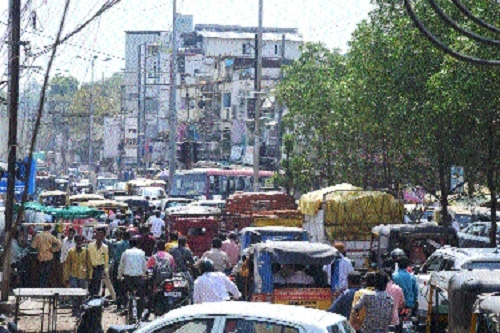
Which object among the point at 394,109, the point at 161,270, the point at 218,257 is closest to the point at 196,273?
the point at 161,270

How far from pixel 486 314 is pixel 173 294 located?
878cm

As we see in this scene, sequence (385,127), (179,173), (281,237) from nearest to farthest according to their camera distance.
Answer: (281,237) → (385,127) → (179,173)

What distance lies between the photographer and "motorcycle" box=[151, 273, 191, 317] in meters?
21.0

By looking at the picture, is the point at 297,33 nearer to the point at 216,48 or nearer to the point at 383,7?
the point at 216,48

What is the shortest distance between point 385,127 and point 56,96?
411ft

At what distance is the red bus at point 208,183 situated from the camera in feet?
210

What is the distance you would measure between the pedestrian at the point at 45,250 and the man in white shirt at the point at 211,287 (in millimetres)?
8886

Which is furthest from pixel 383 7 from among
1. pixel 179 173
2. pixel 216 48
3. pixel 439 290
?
pixel 216 48

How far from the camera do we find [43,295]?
18562 mm

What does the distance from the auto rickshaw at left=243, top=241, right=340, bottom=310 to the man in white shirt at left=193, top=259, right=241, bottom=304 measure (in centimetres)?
231

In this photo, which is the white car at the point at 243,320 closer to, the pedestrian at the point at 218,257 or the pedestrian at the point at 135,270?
the pedestrian at the point at 135,270

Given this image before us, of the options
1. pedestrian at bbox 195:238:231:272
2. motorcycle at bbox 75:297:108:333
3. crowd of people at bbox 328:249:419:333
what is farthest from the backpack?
crowd of people at bbox 328:249:419:333

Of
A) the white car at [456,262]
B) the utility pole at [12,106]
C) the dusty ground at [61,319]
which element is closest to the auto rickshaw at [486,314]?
the white car at [456,262]

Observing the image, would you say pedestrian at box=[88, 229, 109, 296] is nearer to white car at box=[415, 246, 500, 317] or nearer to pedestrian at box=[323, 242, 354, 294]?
pedestrian at box=[323, 242, 354, 294]
